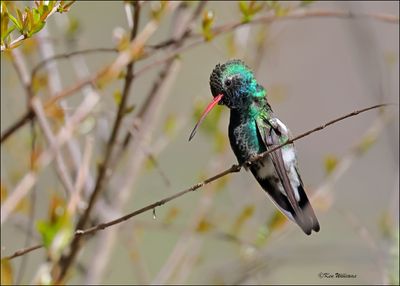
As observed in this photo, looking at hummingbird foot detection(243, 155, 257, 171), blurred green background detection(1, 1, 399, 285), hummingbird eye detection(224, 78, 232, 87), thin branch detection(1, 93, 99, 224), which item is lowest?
blurred green background detection(1, 1, 399, 285)

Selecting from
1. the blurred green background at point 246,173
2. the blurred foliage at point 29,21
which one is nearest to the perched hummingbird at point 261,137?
the blurred green background at point 246,173

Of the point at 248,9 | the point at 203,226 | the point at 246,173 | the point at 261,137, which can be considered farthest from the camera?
the point at 246,173

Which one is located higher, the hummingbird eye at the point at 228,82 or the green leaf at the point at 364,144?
the hummingbird eye at the point at 228,82

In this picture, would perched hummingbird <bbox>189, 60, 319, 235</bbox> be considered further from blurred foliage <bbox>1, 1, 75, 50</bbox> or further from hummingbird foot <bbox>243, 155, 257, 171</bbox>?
blurred foliage <bbox>1, 1, 75, 50</bbox>

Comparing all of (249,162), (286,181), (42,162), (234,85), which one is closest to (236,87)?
(234,85)

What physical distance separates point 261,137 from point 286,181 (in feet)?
1.14

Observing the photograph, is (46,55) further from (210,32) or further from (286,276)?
(286,276)

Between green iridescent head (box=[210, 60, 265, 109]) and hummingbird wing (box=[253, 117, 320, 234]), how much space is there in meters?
0.14

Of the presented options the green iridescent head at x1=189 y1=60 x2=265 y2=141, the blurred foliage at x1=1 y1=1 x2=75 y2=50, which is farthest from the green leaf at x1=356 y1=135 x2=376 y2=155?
the blurred foliage at x1=1 y1=1 x2=75 y2=50

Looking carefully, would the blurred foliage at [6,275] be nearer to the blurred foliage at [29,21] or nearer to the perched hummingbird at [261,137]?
the perched hummingbird at [261,137]

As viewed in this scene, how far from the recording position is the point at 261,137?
2.96 meters

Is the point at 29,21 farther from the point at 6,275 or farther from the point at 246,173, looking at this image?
the point at 246,173

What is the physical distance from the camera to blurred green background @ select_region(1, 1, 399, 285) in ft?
11.9

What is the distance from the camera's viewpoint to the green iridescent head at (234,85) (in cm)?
247
